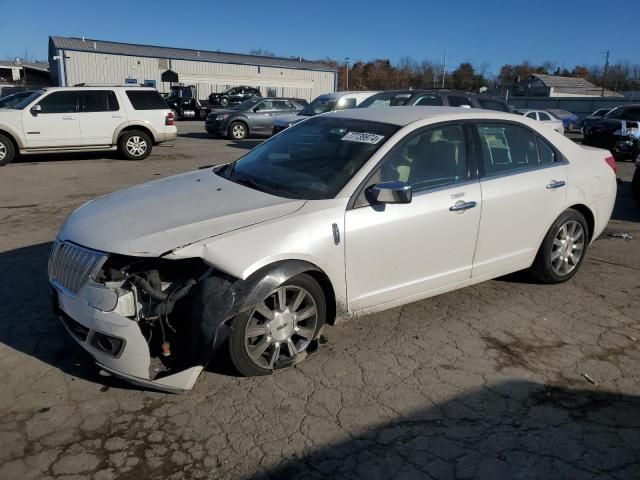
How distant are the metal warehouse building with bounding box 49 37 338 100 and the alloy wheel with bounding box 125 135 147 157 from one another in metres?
32.9

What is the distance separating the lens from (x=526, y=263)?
475 cm

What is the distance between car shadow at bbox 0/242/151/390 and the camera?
3484 mm

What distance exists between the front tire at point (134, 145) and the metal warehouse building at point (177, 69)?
Answer: 108 feet

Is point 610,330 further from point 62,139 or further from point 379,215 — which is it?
point 62,139

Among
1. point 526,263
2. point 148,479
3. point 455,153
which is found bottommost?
point 148,479

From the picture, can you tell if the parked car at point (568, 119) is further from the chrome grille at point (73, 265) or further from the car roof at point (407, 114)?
the chrome grille at point (73, 265)

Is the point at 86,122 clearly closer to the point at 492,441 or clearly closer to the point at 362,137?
the point at 362,137

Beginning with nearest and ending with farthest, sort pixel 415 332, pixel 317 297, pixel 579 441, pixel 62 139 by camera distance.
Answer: pixel 579 441 → pixel 317 297 → pixel 415 332 → pixel 62 139

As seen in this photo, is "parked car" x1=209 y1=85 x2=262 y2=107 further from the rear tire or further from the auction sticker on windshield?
the auction sticker on windshield

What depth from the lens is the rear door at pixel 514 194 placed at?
4.30 m

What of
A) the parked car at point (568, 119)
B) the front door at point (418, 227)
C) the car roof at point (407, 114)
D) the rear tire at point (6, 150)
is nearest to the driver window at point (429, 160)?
the front door at point (418, 227)

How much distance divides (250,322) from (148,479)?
1.03 metres

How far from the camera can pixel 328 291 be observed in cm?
356

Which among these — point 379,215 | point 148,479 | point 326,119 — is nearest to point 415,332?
point 379,215
